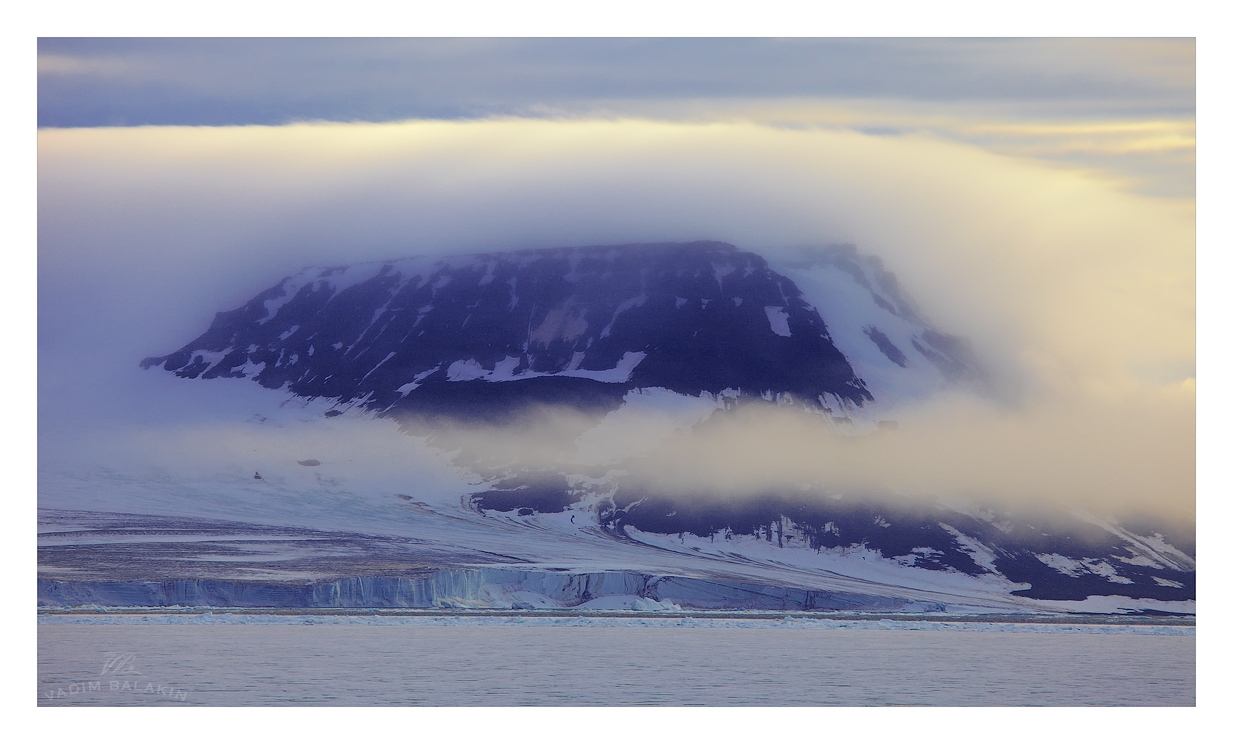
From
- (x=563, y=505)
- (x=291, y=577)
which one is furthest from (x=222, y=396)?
(x=291, y=577)

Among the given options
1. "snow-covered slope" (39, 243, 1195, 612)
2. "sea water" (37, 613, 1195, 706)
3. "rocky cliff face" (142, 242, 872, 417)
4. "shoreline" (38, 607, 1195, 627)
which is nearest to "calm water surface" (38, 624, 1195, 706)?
"sea water" (37, 613, 1195, 706)

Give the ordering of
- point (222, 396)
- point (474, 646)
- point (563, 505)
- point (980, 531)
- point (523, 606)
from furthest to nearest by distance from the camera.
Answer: point (222, 396) < point (563, 505) < point (980, 531) < point (523, 606) < point (474, 646)

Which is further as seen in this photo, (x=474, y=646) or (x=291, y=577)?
(x=291, y=577)

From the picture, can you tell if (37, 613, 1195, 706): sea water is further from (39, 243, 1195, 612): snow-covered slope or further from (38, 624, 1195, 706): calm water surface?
(39, 243, 1195, 612): snow-covered slope

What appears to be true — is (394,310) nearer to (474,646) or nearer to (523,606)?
(523,606)

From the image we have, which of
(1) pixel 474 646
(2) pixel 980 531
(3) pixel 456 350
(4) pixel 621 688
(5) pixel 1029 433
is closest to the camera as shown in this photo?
(4) pixel 621 688

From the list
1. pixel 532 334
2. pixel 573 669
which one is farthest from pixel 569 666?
pixel 532 334
